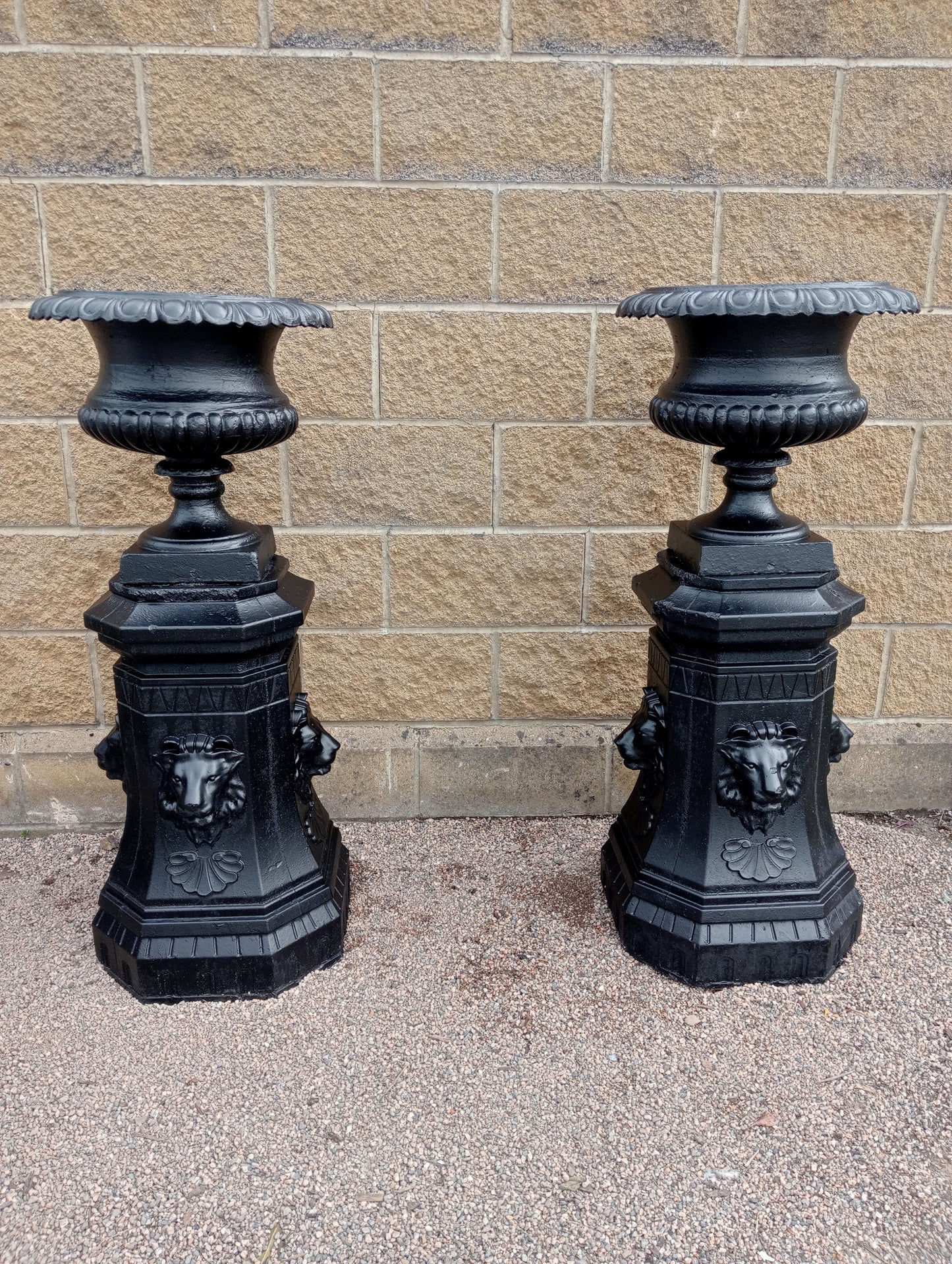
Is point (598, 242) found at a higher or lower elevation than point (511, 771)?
higher

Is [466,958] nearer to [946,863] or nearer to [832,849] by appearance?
[832,849]

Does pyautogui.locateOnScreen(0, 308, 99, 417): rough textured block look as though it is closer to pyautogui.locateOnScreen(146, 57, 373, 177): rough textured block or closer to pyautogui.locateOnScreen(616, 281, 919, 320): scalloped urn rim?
pyautogui.locateOnScreen(146, 57, 373, 177): rough textured block

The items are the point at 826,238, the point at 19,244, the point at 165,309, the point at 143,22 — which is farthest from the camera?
the point at 826,238

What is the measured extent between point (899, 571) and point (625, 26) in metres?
1.75

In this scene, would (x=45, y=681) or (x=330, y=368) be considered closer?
(x=330, y=368)

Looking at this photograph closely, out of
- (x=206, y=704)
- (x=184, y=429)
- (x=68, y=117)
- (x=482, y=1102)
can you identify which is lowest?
(x=482, y=1102)

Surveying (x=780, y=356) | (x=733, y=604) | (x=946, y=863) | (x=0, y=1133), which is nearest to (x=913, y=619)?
(x=946, y=863)

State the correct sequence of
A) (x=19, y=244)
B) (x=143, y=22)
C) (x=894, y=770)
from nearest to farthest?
(x=143, y=22), (x=19, y=244), (x=894, y=770)

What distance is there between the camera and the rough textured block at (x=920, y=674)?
300 centimetres

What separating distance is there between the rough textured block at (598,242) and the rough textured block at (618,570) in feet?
2.29

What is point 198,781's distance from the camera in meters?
2.20

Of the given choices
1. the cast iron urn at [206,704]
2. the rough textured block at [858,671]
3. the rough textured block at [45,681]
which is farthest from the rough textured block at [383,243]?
the rough textured block at [858,671]

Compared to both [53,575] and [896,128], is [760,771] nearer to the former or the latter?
[896,128]

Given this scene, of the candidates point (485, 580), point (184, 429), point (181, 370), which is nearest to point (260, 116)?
point (181, 370)
